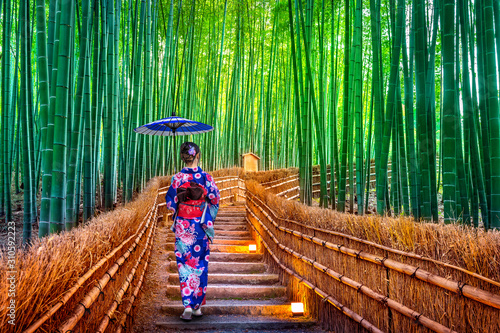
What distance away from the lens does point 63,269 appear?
133cm

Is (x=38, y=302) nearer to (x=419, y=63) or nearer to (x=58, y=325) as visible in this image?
(x=58, y=325)

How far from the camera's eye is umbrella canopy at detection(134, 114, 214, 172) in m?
4.80

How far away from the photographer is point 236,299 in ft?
9.52

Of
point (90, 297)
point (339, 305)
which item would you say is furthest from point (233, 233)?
point (90, 297)

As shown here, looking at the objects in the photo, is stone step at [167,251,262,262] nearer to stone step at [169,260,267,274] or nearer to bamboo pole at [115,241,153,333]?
stone step at [169,260,267,274]

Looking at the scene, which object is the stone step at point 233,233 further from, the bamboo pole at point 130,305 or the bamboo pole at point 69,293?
the bamboo pole at point 69,293

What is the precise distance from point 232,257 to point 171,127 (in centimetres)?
217

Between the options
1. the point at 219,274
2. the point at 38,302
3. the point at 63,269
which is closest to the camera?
the point at 38,302

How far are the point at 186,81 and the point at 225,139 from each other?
2.70 m

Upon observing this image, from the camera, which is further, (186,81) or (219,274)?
(186,81)

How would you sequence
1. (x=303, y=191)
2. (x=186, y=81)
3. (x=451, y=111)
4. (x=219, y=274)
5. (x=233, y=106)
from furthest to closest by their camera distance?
(x=233, y=106), (x=186, y=81), (x=303, y=191), (x=219, y=274), (x=451, y=111)

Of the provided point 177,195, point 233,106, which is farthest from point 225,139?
point 177,195

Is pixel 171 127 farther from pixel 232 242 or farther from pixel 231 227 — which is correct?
pixel 232 242

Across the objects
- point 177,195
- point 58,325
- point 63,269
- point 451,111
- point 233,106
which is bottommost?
point 58,325
